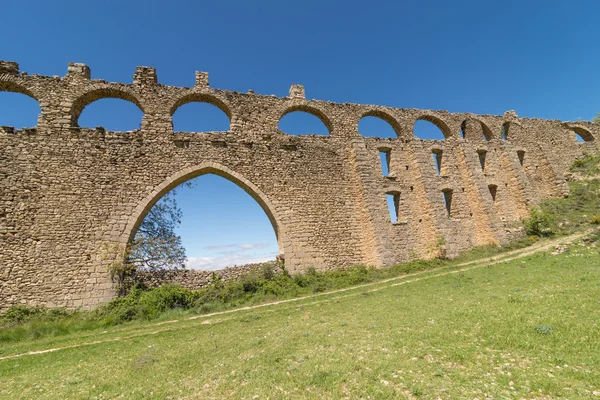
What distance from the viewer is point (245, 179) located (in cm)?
1462

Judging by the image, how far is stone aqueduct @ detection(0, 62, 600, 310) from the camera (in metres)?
11.6

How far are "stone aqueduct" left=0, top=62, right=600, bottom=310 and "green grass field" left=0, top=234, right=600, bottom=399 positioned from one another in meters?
4.16

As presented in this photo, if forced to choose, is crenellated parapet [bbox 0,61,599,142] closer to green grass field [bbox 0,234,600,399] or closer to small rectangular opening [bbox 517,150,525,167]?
small rectangular opening [bbox 517,150,525,167]

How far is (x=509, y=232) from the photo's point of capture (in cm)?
1836

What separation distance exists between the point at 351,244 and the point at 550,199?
18.4 meters

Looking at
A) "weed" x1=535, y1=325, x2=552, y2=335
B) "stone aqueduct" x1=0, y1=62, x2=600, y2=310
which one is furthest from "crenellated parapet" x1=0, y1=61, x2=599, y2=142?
"weed" x1=535, y1=325, x2=552, y2=335

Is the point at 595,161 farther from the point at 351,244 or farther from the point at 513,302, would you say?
the point at 513,302

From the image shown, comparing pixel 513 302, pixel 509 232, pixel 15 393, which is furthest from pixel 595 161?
pixel 15 393

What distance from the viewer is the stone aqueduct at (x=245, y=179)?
11594mm

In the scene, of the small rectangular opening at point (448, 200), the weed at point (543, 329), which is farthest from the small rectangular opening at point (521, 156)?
the weed at point (543, 329)

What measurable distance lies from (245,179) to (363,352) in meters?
11.1

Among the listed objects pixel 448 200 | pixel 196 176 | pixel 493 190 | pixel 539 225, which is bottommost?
pixel 539 225

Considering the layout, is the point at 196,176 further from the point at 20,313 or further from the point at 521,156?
the point at 521,156

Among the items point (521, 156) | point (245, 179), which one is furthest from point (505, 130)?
point (245, 179)
